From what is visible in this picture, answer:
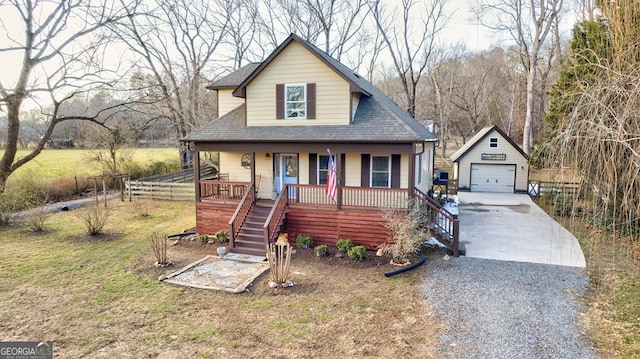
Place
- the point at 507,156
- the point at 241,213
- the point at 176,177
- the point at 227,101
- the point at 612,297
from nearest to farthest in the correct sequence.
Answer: the point at 612,297, the point at 241,213, the point at 227,101, the point at 507,156, the point at 176,177

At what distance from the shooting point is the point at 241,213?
1317 cm

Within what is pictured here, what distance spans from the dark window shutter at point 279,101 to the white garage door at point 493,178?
635 inches

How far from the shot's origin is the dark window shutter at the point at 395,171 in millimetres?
13516

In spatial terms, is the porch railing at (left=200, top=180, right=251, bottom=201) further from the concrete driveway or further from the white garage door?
the white garage door

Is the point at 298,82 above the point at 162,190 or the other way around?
above

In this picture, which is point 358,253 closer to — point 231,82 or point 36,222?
point 231,82

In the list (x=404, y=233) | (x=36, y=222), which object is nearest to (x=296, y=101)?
(x=404, y=233)

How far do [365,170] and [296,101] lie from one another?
365cm

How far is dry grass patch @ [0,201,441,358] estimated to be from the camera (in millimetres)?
6574

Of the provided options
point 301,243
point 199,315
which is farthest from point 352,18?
point 199,315

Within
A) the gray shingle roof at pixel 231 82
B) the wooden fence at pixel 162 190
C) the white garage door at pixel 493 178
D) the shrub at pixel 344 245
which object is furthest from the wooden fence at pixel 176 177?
the white garage door at pixel 493 178

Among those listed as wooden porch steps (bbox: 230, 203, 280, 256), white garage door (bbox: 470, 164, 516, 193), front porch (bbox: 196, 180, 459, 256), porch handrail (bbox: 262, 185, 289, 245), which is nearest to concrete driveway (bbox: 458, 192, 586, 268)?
front porch (bbox: 196, 180, 459, 256)

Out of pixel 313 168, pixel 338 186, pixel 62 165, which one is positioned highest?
pixel 313 168

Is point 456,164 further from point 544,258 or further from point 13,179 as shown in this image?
point 13,179
